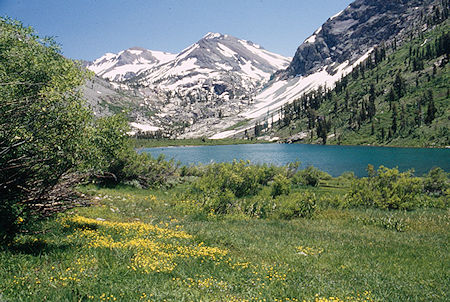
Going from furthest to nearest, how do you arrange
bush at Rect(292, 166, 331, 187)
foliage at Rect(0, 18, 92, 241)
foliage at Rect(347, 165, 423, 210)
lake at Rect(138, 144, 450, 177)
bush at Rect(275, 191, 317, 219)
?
lake at Rect(138, 144, 450, 177)
bush at Rect(292, 166, 331, 187)
foliage at Rect(347, 165, 423, 210)
bush at Rect(275, 191, 317, 219)
foliage at Rect(0, 18, 92, 241)

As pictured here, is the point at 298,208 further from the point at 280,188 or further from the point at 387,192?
the point at 387,192

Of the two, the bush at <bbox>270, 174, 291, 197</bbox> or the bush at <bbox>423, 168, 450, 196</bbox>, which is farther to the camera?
the bush at <bbox>423, 168, 450, 196</bbox>

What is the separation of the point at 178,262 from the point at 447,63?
234390mm

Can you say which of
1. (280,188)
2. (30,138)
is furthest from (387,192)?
(30,138)

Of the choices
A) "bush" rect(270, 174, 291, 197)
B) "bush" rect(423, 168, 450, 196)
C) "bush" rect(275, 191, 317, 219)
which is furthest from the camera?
"bush" rect(423, 168, 450, 196)

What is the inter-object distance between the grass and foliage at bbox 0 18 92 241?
4.35 ft

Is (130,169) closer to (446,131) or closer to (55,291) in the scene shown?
(55,291)

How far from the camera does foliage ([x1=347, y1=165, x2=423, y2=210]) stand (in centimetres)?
2525

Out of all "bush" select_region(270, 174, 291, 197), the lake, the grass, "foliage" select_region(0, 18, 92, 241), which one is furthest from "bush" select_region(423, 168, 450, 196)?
"foliage" select_region(0, 18, 92, 241)

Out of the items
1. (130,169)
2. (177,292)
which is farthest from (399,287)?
(130,169)

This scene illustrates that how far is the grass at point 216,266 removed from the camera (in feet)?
22.1

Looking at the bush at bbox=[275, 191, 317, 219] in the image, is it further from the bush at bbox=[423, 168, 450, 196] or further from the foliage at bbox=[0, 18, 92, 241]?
the bush at bbox=[423, 168, 450, 196]

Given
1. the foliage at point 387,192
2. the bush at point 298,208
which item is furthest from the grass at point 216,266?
the foliage at point 387,192

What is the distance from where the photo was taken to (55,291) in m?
6.14
